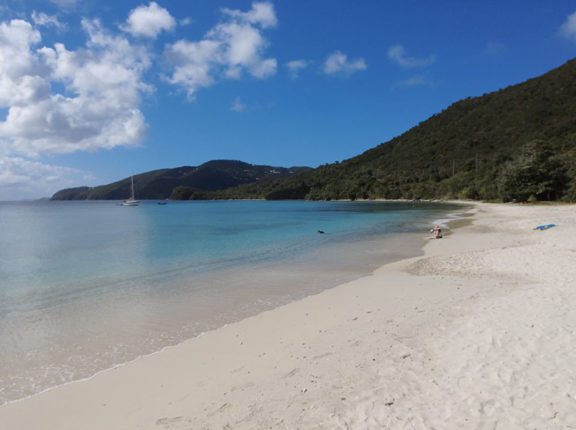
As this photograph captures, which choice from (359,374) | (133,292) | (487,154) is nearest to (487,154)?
(487,154)

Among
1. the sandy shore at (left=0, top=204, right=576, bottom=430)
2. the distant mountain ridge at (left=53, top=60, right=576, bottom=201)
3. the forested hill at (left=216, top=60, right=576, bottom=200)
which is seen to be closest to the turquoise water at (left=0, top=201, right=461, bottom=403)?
the sandy shore at (left=0, top=204, right=576, bottom=430)

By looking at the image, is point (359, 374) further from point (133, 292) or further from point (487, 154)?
point (487, 154)

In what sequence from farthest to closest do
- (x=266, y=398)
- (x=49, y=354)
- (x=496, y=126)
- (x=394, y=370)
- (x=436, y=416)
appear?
(x=496, y=126) → (x=49, y=354) → (x=394, y=370) → (x=266, y=398) → (x=436, y=416)

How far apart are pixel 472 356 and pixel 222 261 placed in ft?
48.2

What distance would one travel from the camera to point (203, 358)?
22.2 feet

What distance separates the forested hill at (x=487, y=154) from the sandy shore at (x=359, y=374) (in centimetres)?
5607

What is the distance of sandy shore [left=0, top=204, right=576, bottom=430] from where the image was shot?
171 inches

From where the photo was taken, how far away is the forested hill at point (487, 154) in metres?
59.6

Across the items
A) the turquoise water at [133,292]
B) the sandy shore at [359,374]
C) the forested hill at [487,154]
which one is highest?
the forested hill at [487,154]

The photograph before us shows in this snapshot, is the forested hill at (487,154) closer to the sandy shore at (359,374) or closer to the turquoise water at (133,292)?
the turquoise water at (133,292)

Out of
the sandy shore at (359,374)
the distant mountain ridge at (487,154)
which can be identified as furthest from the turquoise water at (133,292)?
the distant mountain ridge at (487,154)

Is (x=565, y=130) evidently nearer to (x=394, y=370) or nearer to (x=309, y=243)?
(x=309, y=243)

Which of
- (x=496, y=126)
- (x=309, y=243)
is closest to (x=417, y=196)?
(x=496, y=126)

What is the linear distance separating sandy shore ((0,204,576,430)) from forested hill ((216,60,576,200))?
56.1m
